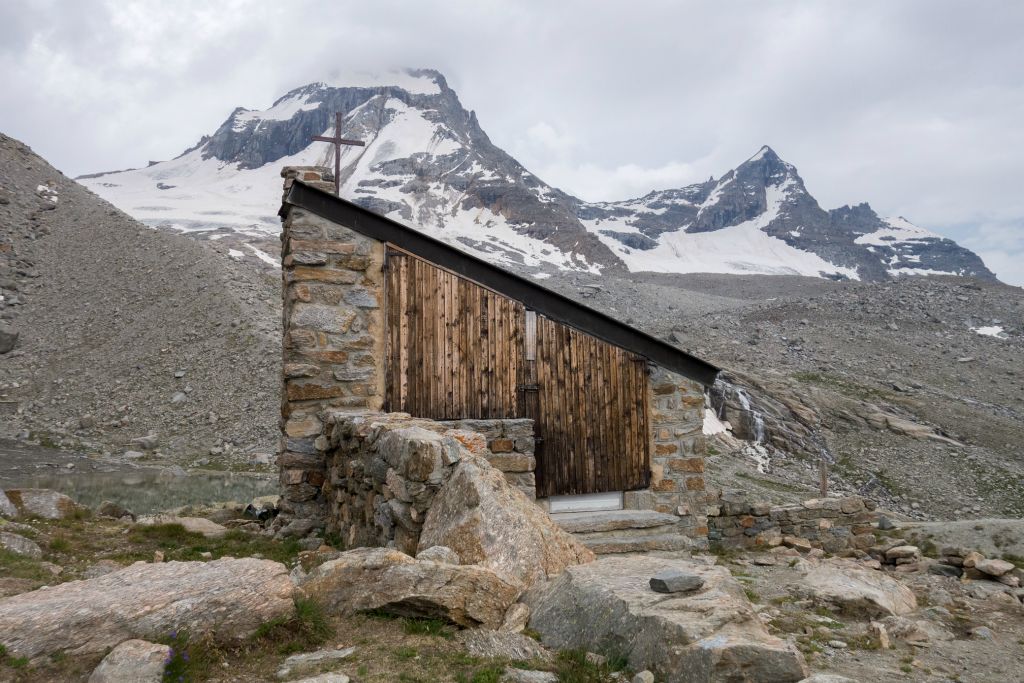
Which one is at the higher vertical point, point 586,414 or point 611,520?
point 586,414

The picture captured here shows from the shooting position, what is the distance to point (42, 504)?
8508mm

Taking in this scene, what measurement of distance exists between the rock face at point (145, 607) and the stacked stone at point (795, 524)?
8876mm

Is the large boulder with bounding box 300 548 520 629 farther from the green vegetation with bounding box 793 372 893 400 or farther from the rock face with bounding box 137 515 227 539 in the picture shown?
the green vegetation with bounding box 793 372 893 400

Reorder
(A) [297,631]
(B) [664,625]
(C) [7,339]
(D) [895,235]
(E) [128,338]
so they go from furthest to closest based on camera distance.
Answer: (D) [895,235]
(E) [128,338]
(C) [7,339]
(A) [297,631]
(B) [664,625]

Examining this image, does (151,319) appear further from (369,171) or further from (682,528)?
(369,171)

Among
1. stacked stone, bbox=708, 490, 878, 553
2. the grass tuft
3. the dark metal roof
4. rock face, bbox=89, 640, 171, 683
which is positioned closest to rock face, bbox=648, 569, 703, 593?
the grass tuft

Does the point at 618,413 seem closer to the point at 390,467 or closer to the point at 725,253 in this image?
the point at 390,467

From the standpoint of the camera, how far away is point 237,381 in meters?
27.6

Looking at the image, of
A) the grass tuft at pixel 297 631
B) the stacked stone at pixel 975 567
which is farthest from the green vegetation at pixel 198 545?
the stacked stone at pixel 975 567

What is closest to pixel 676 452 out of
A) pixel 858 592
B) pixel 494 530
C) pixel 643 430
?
pixel 643 430

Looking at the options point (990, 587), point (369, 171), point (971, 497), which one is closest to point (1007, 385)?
point (971, 497)

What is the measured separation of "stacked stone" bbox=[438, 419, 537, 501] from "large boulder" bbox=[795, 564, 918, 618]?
142 inches

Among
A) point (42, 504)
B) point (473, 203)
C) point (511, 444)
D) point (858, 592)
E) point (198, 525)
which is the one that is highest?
point (473, 203)

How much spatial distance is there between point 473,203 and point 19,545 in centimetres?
11561
